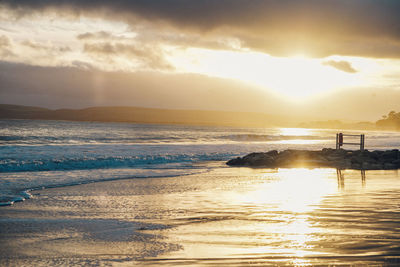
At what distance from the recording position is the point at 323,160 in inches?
1040

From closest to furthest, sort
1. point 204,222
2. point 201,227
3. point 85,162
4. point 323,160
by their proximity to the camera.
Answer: point 201,227 → point 204,222 → point 85,162 → point 323,160

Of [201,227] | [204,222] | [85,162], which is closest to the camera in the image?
[201,227]

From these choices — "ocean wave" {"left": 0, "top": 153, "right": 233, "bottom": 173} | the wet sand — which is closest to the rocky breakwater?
"ocean wave" {"left": 0, "top": 153, "right": 233, "bottom": 173}

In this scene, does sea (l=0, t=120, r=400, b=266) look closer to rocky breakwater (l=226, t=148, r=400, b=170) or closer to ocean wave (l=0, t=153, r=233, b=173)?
ocean wave (l=0, t=153, r=233, b=173)

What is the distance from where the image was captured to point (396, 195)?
12070 millimetres

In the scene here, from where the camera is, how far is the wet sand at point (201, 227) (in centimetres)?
585

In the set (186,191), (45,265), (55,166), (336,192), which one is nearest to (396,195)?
(336,192)

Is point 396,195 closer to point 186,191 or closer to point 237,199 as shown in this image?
point 237,199

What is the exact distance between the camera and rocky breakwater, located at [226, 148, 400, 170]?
986 inches

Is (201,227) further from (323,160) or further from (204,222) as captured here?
(323,160)

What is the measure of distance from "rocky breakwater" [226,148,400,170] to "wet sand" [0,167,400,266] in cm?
1226

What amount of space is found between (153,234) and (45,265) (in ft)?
7.19

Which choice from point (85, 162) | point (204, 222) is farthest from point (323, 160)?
point (204, 222)

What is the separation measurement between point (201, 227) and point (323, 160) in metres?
20.3
